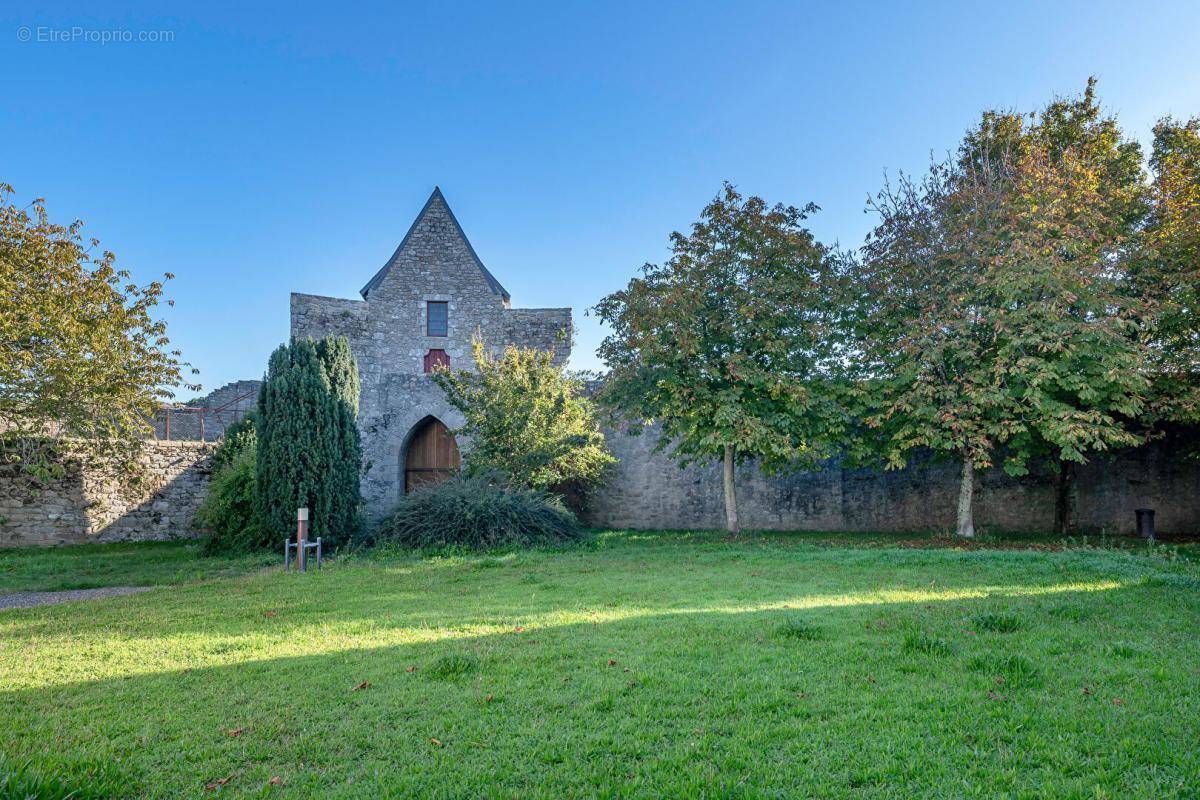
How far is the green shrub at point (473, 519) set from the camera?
10844mm

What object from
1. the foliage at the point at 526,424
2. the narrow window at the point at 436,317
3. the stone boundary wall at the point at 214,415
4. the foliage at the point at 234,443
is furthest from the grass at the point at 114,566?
the narrow window at the point at 436,317

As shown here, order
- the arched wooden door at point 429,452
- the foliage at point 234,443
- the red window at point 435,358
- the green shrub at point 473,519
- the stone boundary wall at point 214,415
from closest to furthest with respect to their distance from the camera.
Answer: the green shrub at point 473,519
the foliage at point 234,443
the arched wooden door at point 429,452
the stone boundary wall at point 214,415
the red window at point 435,358

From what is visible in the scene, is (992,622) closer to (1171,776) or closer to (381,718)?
(1171,776)

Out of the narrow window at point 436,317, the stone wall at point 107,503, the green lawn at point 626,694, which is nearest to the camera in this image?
the green lawn at point 626,694

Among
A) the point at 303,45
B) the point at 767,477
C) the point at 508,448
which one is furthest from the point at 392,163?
the point at 767,477

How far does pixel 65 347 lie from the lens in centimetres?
1052

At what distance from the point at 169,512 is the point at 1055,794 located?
1604 centimetres

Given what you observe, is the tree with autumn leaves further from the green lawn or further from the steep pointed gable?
the steep pointed gable

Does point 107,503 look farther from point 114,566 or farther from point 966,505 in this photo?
point 966,505

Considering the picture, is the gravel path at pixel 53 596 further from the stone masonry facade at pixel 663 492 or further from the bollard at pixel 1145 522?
the bollard at pixel 1145 522

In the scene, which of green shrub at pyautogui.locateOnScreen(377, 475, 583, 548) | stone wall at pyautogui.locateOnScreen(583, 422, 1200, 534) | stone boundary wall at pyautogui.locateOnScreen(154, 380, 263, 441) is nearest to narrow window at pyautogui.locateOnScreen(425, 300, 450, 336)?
stone boundary wall at pyautogui.locateOnScreen(154, 380, 263, 441)

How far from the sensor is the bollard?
12.2 m

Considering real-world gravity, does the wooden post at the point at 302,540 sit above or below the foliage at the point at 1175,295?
below

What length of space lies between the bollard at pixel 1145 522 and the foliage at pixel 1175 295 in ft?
6.51
